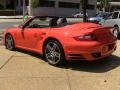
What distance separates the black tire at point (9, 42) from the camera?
377 inches

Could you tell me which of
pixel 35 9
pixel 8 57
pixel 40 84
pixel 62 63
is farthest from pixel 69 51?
pixel 35 9

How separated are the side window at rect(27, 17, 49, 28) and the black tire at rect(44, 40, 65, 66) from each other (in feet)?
2.64

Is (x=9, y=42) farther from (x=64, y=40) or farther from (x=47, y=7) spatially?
(x=47, y=7)

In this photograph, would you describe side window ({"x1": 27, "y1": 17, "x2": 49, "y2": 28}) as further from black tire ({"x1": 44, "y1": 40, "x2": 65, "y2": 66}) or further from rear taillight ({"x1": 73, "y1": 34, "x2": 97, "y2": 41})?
rear taillight ({"x1": 73, "y1": 34, "x2": 97, "y2": 41})

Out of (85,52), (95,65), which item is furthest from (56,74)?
(95,65)

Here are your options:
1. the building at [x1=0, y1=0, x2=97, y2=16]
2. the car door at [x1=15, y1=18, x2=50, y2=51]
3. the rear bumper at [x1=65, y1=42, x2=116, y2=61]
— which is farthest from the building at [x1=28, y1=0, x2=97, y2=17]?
the rear bumper at [x1=65, y1=42, x2=116, y2=61]

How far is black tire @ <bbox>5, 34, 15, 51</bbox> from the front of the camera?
9570mm

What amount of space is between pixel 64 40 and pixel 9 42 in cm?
303

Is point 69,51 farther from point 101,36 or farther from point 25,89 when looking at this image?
point 25,89

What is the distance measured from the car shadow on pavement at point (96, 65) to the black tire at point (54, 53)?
26 cm

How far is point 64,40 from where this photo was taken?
7.25m

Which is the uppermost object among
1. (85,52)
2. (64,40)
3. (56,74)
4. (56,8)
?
(56,8)

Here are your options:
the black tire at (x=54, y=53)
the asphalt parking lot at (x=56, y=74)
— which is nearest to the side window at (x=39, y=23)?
the black tire at (x=54, y=53)

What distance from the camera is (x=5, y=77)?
6.58 m
